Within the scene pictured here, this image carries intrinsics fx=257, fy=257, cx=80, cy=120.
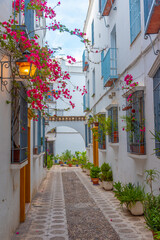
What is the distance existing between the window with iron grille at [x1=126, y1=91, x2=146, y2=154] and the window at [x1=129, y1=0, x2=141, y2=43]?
1.55m

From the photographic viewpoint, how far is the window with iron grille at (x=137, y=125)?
5754 millimetres

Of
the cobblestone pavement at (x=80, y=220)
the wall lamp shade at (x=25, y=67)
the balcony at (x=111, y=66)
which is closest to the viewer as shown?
the wall lamp shade at (x=25, y=67)

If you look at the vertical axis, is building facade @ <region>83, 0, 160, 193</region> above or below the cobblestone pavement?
above

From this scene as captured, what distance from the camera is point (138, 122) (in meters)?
6.02

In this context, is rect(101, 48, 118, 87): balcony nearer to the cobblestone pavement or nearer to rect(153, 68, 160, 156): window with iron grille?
rect(153, 68, 160, 156): window with iron grille

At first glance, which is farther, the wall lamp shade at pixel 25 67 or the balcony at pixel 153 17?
the wall lamp shade at pixel 25 67

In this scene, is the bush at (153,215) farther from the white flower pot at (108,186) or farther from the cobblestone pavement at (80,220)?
the white flower pot at (108,186)

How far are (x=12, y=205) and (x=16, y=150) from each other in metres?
1.06

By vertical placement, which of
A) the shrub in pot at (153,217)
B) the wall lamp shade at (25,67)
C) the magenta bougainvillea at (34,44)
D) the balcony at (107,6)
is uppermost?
the balcony at (107,6)

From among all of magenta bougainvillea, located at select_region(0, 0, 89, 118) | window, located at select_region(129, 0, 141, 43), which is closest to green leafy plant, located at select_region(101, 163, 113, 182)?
magenta bougainvillea, located at select_region(0, 0, 89, 118)

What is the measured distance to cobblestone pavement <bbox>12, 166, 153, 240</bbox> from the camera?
16.2 ft

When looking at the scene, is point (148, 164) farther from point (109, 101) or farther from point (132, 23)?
point (109, 101)

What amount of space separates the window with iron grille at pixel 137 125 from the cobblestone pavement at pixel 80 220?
5.28ft

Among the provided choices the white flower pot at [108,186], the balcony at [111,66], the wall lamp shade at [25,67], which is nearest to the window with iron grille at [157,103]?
the wall lamp shade at [25,67]
